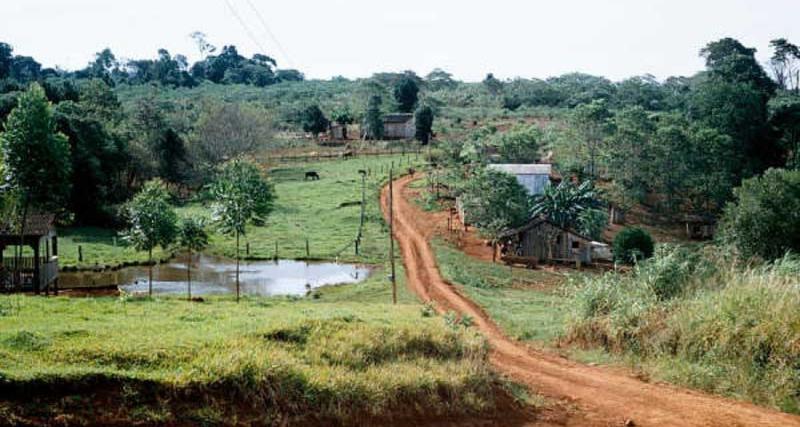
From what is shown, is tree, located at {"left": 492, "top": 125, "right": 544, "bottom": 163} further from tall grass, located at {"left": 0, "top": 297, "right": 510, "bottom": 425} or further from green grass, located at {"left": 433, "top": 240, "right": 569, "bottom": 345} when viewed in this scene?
tall grass, located at {"left": 0, "top": 297, "right": 510, "bottom": 425}

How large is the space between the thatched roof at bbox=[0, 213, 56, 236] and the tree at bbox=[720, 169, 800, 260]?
3056 centimetres

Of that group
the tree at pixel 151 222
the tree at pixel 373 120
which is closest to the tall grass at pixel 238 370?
the tree at pixel 151 222

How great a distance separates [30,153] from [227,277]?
12290 millimetres

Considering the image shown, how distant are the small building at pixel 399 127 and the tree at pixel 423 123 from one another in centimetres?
233

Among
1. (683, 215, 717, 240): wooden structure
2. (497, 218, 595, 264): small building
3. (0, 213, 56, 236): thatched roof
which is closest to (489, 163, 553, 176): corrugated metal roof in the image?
(497, 218, 595, 264): small building

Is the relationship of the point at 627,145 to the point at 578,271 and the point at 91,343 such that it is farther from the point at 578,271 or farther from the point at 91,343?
the point at 91,343

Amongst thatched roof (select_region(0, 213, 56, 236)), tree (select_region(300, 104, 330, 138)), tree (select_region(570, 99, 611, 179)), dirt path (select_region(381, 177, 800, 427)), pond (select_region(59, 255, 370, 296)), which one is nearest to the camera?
dirt path (select_region(381, 177, 800, 427))

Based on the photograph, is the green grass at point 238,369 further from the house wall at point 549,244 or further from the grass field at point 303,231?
the house wall at point 549,244

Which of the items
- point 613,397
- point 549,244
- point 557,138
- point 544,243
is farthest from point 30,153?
point 557,138

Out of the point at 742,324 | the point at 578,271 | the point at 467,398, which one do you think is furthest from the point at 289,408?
the point at 578,271

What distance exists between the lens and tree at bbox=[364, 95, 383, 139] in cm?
8625

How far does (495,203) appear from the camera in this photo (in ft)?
146

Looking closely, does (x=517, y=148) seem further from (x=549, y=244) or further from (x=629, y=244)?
(x=629, y=244)

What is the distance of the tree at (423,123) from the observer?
8356cm
